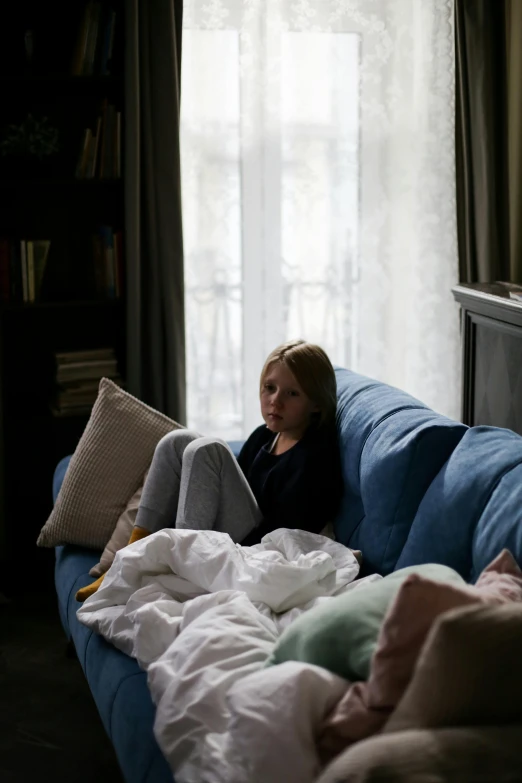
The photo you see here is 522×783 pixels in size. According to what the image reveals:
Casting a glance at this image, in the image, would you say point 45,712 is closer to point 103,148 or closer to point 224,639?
point 224,639

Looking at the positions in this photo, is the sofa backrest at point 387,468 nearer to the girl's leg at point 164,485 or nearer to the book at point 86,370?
the girl's leg at point 164,485

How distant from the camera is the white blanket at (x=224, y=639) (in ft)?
4.30

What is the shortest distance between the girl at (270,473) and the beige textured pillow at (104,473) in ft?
0.48

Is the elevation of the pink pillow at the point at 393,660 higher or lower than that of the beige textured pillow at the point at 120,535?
higher

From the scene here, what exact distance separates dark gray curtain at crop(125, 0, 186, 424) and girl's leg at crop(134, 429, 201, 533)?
3.81 ft

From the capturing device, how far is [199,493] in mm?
2373

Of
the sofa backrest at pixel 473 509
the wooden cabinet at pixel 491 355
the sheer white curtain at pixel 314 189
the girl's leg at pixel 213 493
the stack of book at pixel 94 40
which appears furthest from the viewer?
the sheer white curtain at pixel 314 189

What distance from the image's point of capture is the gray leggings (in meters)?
2.37

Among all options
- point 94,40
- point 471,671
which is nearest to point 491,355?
point 94,40

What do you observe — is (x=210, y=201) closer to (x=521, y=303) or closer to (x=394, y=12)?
(x=394, y=12)

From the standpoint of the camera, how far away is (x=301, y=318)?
156 inches

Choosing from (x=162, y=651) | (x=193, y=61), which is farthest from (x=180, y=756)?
(x=193, y=61)

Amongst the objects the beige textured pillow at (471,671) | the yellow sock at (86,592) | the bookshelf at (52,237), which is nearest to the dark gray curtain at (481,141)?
the bookshelf at (52,237)

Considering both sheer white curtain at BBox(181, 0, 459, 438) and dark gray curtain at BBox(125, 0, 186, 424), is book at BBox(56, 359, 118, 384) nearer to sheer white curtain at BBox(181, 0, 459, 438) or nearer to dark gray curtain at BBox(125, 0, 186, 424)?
dark gray curtain at BBox(125, 0, 186, 424)
